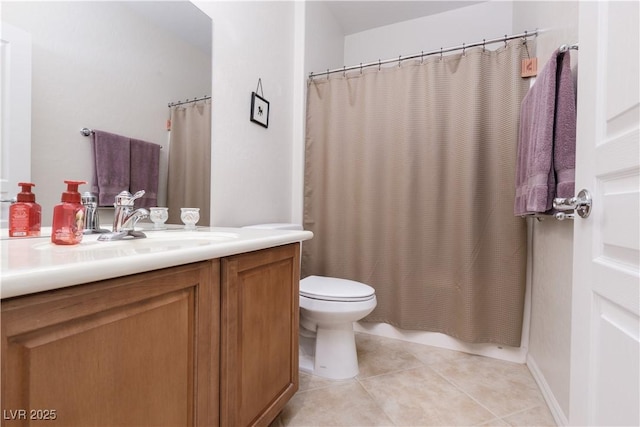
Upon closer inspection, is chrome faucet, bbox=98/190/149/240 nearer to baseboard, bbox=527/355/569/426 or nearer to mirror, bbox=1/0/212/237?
mirror, bbox=1/0/212/237

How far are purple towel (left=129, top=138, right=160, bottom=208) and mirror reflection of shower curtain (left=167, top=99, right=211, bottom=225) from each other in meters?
0.06

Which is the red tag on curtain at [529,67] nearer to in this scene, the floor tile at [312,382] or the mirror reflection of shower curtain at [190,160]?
the mirror reflection of shower curtain at [190,160]

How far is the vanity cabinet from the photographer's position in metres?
0.45

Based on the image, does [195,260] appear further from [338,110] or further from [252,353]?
[338,110]

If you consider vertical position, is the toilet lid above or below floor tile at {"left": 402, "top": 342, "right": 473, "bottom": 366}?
above

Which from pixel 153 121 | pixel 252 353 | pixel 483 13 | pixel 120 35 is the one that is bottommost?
pixel 252 353

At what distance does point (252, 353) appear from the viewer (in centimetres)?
92

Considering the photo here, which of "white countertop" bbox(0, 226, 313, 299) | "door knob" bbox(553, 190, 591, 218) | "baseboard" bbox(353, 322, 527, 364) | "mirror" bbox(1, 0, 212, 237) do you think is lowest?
"baseboard" bbox(353, 322, 527, 364)

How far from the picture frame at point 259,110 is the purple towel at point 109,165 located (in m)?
0.80

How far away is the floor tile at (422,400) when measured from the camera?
124 centimetres

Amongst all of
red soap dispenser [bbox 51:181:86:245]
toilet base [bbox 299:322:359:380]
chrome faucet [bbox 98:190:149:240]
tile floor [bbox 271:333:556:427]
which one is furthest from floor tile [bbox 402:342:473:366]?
red soap dispenser [bbox 51:181:86:245]

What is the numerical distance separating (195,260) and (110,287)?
0.56 feet

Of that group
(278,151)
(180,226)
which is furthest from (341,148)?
(180,226)

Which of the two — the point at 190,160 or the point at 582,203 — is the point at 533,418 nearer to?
the point at 582,203
